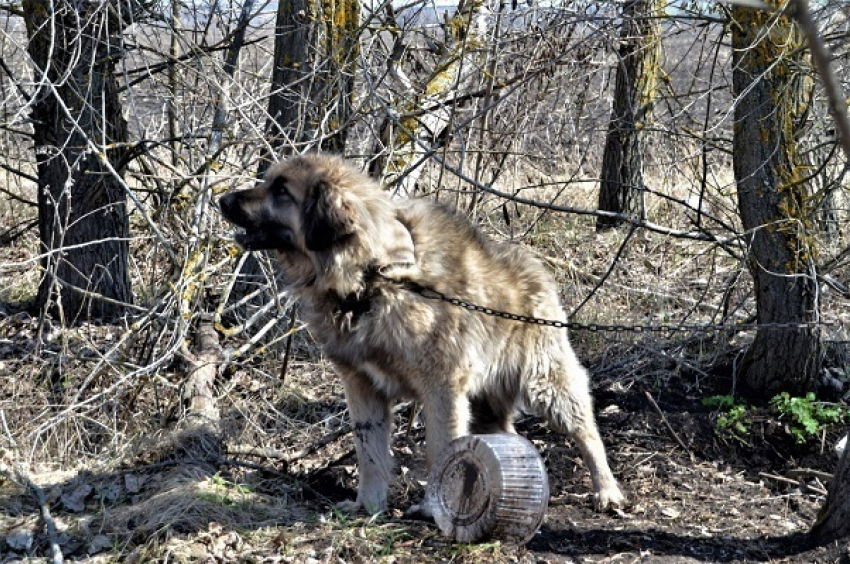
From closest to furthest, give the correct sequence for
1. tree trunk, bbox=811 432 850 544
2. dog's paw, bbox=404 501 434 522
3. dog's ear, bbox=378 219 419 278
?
tree trunk, bbox=811 432 850 544 → dog's ear, bbox=378 219 419 278 → dog's paw, bbox=404 501 434 522

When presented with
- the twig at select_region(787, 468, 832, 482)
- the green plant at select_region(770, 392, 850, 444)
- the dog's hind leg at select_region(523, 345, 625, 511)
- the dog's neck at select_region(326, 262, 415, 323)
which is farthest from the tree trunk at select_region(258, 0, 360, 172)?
the twig at select_region(787, 468, 832, 482)

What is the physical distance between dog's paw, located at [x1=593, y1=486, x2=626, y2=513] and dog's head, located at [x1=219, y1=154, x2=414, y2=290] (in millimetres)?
1934

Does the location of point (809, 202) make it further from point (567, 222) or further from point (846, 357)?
point (567, 222)

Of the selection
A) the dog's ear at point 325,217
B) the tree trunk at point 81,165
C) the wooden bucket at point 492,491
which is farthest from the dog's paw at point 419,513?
the tree trunk at point 81,165

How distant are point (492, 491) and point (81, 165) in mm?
4873

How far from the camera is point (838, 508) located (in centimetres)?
486

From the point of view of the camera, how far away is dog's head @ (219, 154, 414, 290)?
529cm

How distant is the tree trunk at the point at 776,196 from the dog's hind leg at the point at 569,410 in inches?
66.2

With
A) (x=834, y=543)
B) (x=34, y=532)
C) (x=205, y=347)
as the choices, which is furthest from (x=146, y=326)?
(x=834, y=543)

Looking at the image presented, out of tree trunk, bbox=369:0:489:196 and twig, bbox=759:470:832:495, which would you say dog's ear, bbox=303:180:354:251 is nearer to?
tree trunk, bbox=369:0:489:196

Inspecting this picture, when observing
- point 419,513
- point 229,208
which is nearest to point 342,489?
point 419,513

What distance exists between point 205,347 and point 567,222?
5319 mm

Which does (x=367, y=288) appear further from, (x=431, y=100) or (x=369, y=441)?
(x=431, y=100)

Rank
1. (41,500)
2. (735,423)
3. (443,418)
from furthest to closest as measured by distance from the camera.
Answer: (735,423) < (443,418) < (41,500)
